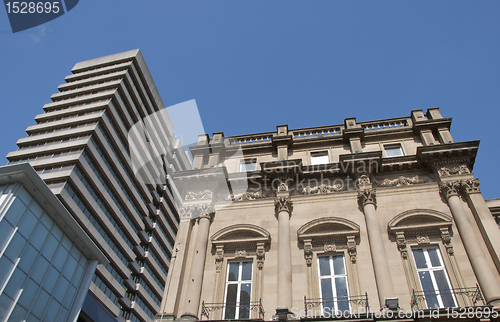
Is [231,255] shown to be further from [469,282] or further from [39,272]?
[39,272]

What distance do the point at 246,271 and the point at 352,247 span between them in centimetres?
560

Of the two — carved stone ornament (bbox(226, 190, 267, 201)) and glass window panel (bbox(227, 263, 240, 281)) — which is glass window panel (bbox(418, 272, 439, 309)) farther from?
carved stone ornament (bbox(226, 190, 267, 201))

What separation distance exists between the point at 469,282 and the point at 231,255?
1140 centimetres

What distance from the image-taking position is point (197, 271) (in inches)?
765

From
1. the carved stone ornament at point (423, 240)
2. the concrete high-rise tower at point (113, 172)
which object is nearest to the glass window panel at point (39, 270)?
the carved stone ornament at point (423, 240)

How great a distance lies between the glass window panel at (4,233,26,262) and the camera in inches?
920

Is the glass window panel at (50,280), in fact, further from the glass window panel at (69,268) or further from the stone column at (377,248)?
the stone column at (377,248)

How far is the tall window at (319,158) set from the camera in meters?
24.7

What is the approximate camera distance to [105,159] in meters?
59.2

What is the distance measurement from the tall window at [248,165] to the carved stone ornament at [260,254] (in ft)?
21.4

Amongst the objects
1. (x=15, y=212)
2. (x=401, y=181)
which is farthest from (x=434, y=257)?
(x=15, y=212)

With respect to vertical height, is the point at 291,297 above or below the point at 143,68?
below

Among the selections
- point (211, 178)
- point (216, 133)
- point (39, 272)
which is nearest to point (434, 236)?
point (211, 178)

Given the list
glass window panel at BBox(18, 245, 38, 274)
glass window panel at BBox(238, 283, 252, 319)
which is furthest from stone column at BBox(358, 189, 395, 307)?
glass window panel at BBox(18, 245, 38, 274)
